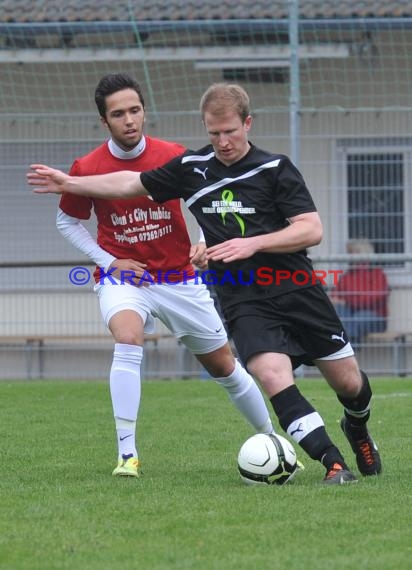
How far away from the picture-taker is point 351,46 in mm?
13758

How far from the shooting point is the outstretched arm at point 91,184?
6289 millimetres

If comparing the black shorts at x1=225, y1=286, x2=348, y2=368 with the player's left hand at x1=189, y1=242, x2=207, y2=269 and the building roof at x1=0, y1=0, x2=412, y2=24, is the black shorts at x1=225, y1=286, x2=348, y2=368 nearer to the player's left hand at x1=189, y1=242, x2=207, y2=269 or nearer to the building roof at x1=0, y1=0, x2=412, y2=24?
the player's left hand at x1=189, y1=242, x2=207, y2=269

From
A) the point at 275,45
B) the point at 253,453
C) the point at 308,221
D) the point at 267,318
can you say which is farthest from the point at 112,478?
the point at 275,45

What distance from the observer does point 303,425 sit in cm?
573

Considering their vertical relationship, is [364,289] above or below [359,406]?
above

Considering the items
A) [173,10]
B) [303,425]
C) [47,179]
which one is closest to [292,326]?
[303,425]

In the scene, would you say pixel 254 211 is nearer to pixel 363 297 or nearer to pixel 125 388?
pixel 125 388

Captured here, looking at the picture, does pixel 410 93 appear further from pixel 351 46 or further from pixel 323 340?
pixel 323 340

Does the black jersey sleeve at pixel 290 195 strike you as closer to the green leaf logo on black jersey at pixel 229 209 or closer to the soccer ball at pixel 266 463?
the green leaf logo on black jersey at pixel 229 209

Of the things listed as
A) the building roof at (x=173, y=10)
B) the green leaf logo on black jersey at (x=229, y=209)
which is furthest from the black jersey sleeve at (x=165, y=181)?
the building roof at (x=173, y=10)

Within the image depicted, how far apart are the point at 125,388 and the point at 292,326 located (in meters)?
1.03

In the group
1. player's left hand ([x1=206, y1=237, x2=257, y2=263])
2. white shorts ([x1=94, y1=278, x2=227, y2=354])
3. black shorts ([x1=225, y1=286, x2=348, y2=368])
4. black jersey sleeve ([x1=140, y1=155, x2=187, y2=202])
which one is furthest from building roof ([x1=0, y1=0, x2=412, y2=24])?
player's left hand ([x1=206, y1=237, x2=257, y2=263])

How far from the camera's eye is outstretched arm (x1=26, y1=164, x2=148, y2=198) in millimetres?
6289

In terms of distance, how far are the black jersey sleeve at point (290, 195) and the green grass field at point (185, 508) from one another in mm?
1220
